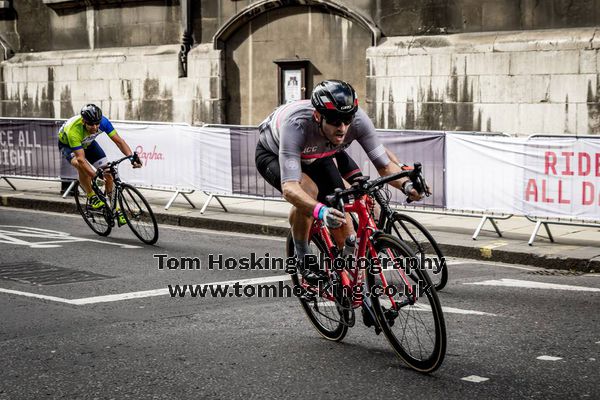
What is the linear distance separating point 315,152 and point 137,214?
19.1ft

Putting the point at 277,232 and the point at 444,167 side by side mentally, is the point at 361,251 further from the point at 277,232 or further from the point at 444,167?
the point at 277,232

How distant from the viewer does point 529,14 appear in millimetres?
16609

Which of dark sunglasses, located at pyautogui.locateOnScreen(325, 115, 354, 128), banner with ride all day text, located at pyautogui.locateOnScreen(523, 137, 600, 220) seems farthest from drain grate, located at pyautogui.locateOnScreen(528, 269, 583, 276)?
dark sunglasses, located at pyautogui.locateOnScreen(325, 115, 354, 128)

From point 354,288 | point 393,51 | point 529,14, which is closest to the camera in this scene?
point 354,288

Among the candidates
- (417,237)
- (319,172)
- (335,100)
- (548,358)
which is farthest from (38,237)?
(548,358)

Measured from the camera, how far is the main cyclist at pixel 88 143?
12273mm

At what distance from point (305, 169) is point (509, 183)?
5.35 metres

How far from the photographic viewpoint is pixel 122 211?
1214 centimetres

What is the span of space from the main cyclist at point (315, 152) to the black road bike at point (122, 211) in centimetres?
494

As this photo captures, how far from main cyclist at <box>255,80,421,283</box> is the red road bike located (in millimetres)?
152

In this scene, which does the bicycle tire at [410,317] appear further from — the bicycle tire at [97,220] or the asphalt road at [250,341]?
the bicycle tire at [97,220]

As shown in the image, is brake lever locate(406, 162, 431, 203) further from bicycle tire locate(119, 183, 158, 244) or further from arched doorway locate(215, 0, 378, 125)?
arched doorway locate(215, 0, 378, 125)

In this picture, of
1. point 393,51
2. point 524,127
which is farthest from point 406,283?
point 393,51

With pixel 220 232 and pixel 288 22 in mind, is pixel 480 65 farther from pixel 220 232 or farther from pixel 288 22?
pixel 220 232
